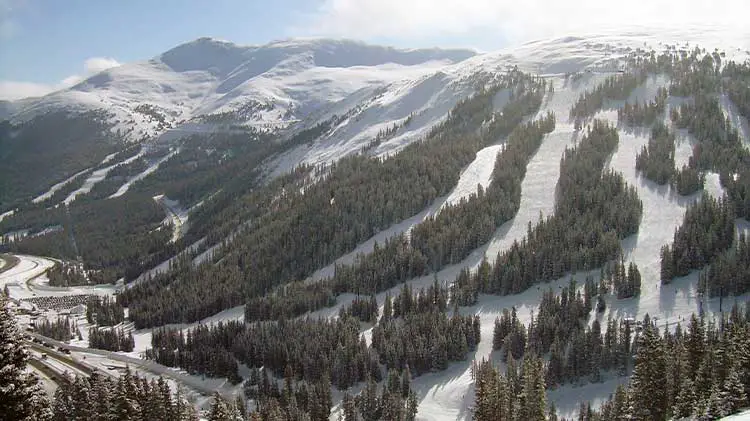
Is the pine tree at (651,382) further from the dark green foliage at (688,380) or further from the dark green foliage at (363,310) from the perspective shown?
the dark green foliage at (363,310)

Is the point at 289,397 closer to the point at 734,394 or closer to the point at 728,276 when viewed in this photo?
the point at 734,394

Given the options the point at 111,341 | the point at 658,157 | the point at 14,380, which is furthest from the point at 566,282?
the point at 111,341

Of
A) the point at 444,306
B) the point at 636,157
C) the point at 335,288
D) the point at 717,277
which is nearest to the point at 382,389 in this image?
the point at 444,306

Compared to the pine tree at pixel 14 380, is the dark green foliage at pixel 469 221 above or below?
below

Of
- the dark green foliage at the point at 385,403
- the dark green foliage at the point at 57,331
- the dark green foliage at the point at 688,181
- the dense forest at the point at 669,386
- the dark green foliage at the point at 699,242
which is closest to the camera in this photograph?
the dense forest at the point at 669,386

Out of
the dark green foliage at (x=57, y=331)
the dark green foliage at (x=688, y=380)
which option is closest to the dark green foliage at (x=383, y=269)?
the dark green foliage at (x=688, y=380)

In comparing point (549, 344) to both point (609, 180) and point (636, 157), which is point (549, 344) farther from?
point (636, 157)
